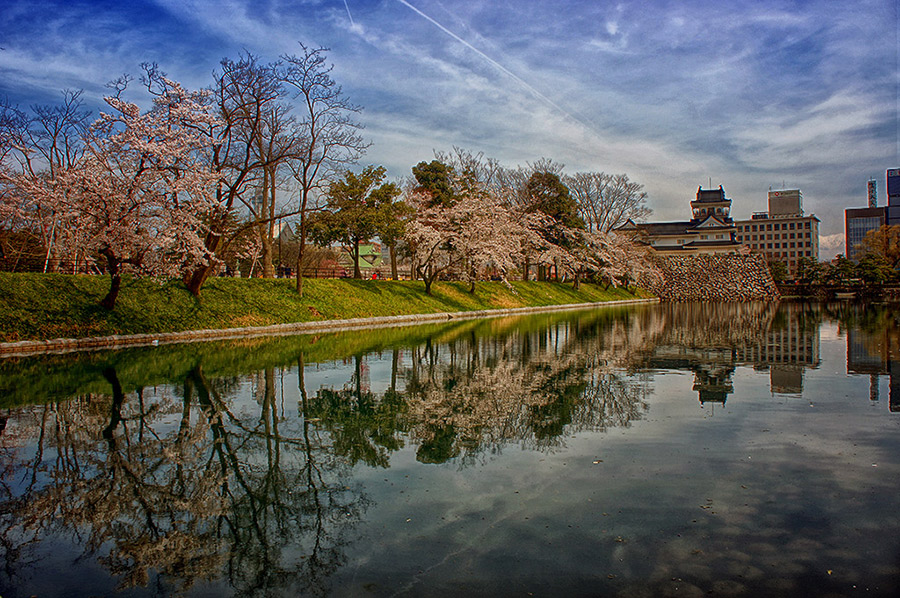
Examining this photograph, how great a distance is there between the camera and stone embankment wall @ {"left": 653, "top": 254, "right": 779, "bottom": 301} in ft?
245

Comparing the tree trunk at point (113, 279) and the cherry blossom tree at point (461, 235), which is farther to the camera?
the cherry blossom tree at point (461, 235)

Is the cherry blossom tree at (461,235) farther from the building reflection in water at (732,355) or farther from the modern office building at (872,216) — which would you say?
the modern office building at (872,216)

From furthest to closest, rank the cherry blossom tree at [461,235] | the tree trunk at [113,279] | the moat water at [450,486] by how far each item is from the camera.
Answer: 1. the cherry blossom tree at [461,235]
2. the tree trunk at [113,279]
3. the moat water at [450,486]

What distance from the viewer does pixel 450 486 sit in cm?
584

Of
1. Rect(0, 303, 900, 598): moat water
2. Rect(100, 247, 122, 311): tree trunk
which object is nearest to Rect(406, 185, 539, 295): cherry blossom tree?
Rect(100, 247, 122, 311): tree trunk

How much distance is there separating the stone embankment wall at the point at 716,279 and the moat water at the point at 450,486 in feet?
223

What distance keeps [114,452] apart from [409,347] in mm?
12022

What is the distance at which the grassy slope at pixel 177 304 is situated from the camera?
19156 millimetres

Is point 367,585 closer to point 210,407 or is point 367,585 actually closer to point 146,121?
point 210,407

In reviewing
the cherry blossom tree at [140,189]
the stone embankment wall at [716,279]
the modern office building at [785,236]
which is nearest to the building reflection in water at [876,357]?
the cherry blossom tree at [140,189]

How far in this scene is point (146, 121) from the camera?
20.4 m

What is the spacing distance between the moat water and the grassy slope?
27.5 ft

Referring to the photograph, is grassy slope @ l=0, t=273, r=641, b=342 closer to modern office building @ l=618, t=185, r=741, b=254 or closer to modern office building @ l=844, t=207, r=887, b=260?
modern office building @ l=618, t=185, r=741, b=254

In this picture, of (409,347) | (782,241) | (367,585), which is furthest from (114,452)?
(782,241)
